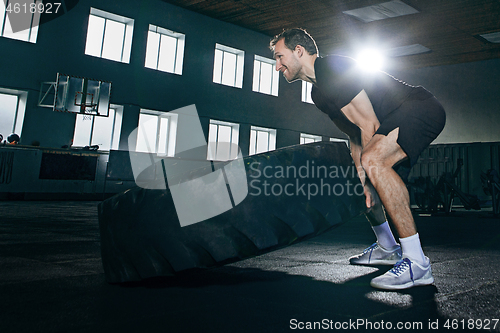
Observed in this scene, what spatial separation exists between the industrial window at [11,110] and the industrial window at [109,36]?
77.2 inches

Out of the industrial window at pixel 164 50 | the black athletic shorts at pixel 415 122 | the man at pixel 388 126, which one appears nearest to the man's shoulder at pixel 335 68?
the man at pixel 388 126

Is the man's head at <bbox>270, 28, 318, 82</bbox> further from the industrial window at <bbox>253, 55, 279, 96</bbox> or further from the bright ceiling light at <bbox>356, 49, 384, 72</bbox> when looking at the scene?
the bright ceiling light at <bbox>356, 49, 384, 72</bbox>

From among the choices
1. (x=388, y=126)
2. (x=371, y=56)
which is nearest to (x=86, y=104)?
(x=388, y=126)

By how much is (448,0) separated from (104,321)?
34.7ft

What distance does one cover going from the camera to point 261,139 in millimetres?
12859

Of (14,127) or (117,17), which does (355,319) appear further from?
(117,17)

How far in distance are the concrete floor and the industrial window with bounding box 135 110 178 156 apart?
8.57 m

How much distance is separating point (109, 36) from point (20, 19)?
6.69ft

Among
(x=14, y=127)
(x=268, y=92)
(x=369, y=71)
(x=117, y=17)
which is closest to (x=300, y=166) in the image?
(x=369, y=71)

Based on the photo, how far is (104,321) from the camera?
986mm

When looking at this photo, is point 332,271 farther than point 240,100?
No

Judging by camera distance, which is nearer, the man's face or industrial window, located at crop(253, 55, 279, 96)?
the man's face

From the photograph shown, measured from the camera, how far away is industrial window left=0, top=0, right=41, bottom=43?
850 centimetres

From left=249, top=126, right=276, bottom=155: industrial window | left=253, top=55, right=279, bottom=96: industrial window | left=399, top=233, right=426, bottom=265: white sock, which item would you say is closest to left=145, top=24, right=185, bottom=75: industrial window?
left=253, top=55, right=279, bottom=96: industrial window
